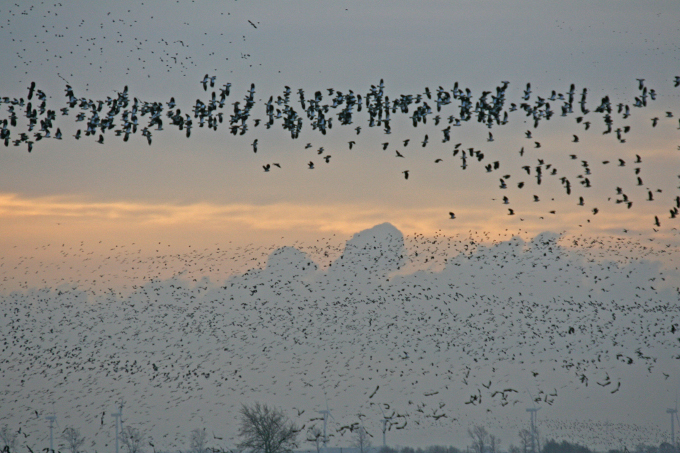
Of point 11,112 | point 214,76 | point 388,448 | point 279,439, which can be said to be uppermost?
point 214,76

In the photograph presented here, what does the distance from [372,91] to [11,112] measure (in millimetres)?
22392

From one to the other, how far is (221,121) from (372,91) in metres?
10.4

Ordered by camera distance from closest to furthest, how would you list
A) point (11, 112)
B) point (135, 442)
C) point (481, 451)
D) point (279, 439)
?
point (11, 112) → point (279, 439) → point (135, 442) → point (481, 451)

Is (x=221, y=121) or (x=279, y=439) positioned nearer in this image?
(x=221, y=121)

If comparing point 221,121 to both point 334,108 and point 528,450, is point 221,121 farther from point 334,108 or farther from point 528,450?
point 528,450

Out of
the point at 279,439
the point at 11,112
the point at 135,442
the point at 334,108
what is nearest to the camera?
the point at 11,112

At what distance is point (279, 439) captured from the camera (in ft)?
216

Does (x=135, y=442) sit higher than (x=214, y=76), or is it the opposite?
(x=214, y=76)

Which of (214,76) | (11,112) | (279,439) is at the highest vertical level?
(214,76)

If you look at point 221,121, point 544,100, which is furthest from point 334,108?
point 544,100

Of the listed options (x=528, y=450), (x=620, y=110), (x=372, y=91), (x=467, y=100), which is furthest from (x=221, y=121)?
(x=528, y=450)

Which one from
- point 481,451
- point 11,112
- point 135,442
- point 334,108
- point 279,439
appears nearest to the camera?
point 11,112

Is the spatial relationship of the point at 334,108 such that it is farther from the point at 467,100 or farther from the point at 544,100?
the point at 544,100

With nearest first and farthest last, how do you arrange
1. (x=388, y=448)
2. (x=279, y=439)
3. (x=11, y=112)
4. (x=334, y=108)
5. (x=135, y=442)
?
(x=11, y=112) < (x=334, y=108) < (x=279, y=439) < (x=135, y=442) < (x=388, y=448)
